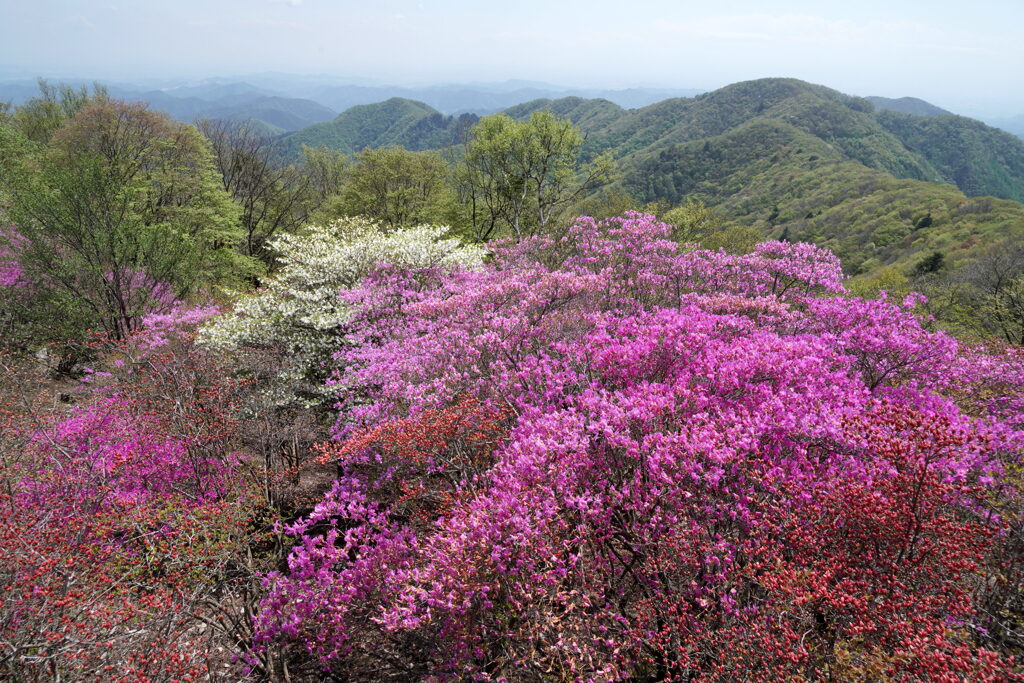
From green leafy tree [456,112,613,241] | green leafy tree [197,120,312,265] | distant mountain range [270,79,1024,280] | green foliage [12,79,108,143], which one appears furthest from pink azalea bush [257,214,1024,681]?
distant mountain range [270,79,1024,280]

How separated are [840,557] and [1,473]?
51.4 ft

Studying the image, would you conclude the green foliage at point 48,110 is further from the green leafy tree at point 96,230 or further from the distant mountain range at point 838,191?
the distant mountain range at point 838,191

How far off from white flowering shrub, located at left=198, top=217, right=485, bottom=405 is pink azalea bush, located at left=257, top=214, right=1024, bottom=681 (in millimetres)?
5453

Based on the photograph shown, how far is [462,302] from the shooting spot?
1246cm

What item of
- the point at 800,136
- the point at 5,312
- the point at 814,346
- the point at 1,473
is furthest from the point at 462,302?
the point at 800,136

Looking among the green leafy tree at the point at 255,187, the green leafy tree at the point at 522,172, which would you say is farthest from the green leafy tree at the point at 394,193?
the green leafy tree at the point at 255,187

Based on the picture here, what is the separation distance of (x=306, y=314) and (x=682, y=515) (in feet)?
47.5

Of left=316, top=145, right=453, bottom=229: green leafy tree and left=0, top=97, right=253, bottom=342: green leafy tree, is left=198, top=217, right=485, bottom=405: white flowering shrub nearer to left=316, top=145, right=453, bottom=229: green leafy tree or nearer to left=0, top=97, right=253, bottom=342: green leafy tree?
left=0, top=97, right=253, bottom=342: green leafy tree

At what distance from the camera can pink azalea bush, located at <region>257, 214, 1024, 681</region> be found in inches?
212

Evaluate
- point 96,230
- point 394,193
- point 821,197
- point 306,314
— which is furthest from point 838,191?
point 96,230

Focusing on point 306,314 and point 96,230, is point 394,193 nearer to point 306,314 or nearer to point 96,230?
point 96,230

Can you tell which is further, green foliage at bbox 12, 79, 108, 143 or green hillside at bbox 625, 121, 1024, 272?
green hillside at bbox 625, 121, 1024, 272

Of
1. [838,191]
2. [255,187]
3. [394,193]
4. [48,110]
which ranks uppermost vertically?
[48,110]

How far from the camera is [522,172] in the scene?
35688 mm
